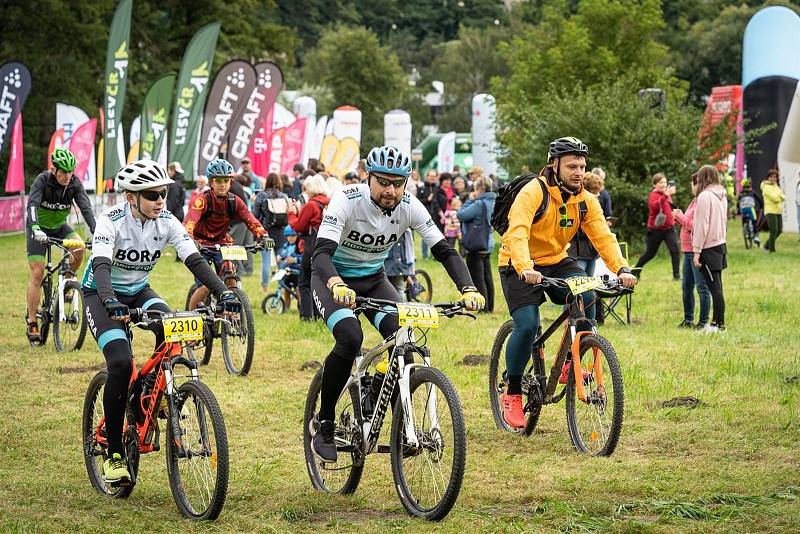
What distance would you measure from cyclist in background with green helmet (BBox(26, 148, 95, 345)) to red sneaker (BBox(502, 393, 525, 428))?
209 inches

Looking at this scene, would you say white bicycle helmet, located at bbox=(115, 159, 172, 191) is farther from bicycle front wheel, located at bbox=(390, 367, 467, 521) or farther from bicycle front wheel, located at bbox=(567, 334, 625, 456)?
bicycle front wheel, located at bbox=(567, 334, 625, 456)

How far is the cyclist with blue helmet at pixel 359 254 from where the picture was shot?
22.3 ft

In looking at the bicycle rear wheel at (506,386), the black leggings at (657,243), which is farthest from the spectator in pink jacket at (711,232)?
the bicycle rear wheel at (506,386)

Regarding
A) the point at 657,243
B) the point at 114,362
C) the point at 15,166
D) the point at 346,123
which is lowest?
the point at 114,362

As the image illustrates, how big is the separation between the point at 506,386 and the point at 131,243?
2934mm

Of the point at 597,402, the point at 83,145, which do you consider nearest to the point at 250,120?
the point at 83,145

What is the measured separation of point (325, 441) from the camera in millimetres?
7117

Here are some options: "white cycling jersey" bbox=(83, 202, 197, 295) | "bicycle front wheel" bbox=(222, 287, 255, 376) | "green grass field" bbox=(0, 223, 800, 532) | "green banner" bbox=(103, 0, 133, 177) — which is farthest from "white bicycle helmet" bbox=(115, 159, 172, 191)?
"green banner" bbox=(103, 0, 133, 177)

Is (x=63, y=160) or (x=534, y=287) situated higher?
(x=63, y=160)

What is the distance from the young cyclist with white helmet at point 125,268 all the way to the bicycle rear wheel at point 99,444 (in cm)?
7

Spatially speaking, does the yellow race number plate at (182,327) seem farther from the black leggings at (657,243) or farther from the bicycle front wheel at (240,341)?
the black leggings at (657,243)

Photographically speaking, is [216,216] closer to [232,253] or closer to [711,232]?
[232,253]

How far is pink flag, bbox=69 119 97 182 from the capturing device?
1309 inches

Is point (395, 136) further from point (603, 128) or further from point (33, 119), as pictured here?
point (603, 128)
